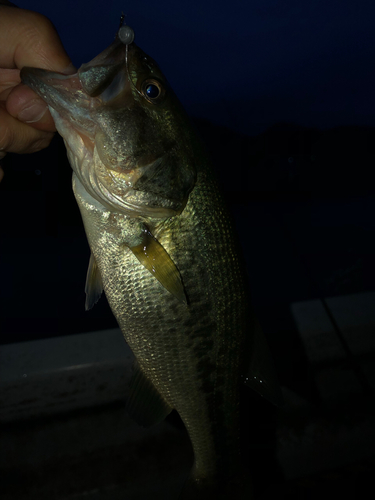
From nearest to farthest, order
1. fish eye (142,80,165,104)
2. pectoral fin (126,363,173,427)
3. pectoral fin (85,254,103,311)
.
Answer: fish eye (142,80,165,104) < pectoral fin (85,254,103,311) < pectoral fin (126,363,173,427)

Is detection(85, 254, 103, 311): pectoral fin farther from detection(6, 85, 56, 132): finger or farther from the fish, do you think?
detection(6, 85, 56, 132): finger

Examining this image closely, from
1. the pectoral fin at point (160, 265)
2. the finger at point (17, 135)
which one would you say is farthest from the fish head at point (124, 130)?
the finger at point (17, 135)

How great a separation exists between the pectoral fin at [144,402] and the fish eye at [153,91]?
1.08m

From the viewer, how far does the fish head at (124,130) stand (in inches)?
37.8

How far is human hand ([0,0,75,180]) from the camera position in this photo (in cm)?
110

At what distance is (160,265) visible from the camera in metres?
1.06

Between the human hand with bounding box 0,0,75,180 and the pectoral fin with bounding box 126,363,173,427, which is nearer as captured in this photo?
the human hand with bounding box 0,0,75,180

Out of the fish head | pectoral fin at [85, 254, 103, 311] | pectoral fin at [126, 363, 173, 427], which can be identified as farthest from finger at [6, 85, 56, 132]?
pectoral fin at [126, 363, 173, 427]

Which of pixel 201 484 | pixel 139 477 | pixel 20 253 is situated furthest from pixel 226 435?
pixel 20 253

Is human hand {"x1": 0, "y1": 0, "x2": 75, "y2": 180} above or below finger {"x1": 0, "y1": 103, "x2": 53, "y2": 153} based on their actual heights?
above

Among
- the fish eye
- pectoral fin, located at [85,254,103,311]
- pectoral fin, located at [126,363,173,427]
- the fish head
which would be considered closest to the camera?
the fish head

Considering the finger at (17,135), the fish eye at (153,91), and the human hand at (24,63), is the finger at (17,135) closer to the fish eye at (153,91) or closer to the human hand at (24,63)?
the human hand at (24,63)

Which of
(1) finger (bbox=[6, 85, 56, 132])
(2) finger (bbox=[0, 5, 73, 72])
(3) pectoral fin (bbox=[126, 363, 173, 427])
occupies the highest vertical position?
(2) finger (bbox=[0, 5, 73, 72])

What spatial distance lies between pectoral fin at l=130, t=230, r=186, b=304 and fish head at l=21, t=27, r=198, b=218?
122 millimetres
